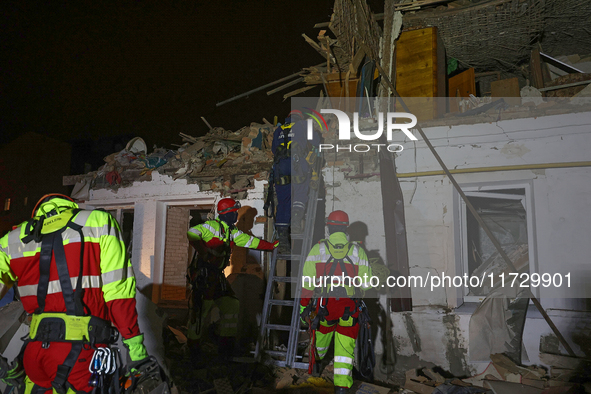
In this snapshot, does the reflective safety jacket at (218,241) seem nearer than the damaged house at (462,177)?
No

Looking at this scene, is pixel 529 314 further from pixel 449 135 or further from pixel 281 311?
pixel 281 311

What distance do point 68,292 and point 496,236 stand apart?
639 cm

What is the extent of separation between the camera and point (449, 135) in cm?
533

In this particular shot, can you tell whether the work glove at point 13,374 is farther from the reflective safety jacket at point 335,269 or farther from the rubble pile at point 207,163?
the rubble pile at point 207,163

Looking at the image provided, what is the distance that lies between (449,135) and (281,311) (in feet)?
12.9

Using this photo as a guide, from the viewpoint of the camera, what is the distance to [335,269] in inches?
161

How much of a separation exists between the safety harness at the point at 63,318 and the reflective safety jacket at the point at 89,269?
3 centimetres

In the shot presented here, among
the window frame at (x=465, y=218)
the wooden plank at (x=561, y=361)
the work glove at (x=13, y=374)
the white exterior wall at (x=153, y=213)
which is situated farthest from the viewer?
the white exterior wall at (x=153, y=213)

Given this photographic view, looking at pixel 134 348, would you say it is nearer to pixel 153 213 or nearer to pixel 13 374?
pixel 13 374

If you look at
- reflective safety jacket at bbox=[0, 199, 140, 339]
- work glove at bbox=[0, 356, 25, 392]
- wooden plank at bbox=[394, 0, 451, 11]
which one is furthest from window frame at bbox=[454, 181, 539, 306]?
work glove at bbox=[0, 356, 25, 392]

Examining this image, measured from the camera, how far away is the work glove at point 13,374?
2303 millimetres

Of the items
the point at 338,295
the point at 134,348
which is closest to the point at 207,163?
the point at 338,295

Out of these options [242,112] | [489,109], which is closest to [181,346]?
[489,109]

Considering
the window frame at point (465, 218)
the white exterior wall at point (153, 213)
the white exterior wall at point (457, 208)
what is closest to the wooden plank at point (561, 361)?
the white exterior wall at point (457, 208)
